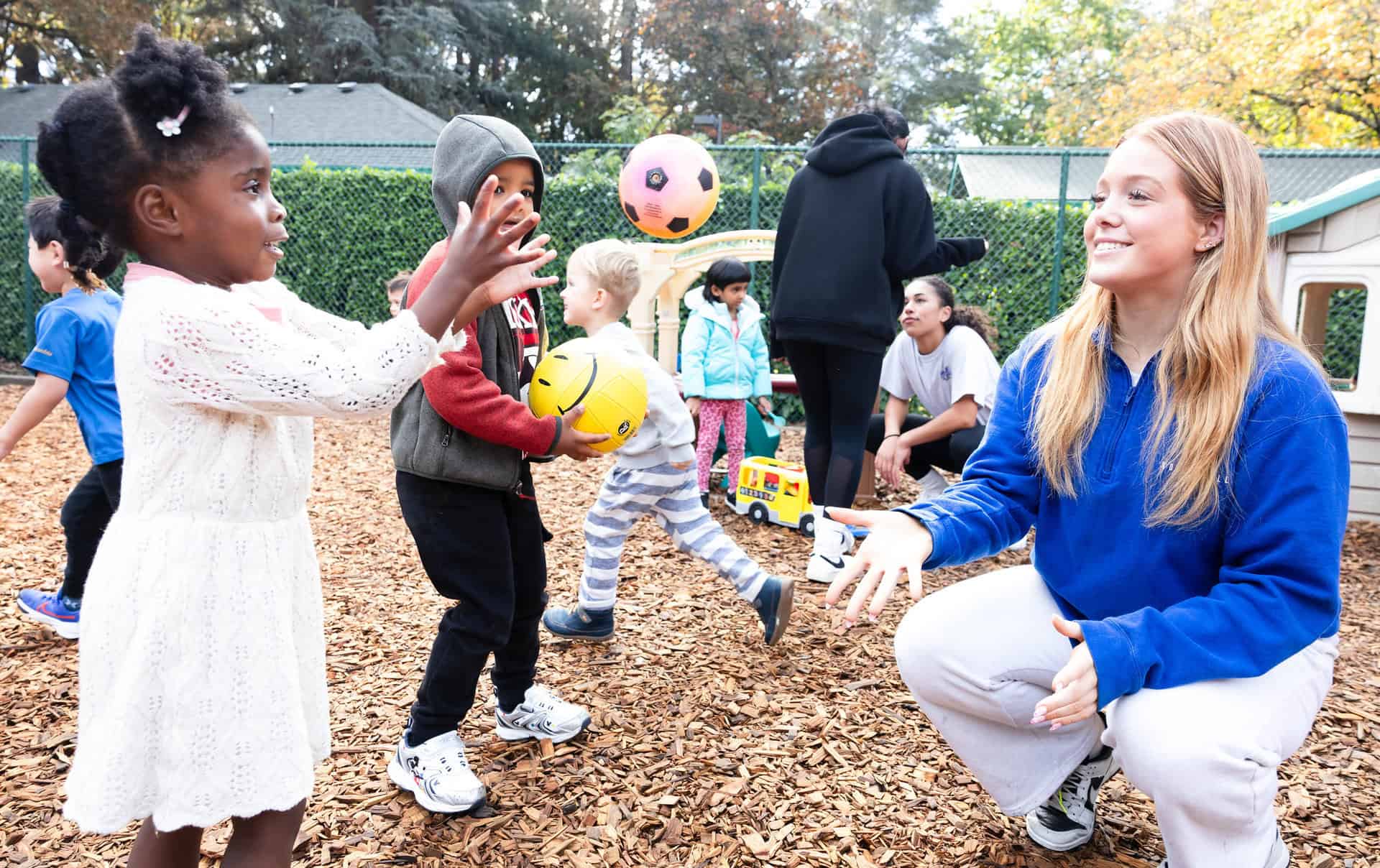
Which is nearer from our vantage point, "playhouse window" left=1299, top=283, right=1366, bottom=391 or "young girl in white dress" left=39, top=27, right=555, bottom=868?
"young girl in white dress" left=39, top=27, right=555, bottom=868

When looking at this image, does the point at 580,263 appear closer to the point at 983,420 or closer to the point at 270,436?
the point at 270,436

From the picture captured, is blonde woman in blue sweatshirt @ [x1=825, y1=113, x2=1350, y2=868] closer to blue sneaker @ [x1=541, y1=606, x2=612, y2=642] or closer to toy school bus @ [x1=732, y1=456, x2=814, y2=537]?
blue sneaker @ [x1=541, y1=606, x2=612, y2=642]

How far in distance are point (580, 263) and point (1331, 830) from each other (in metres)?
2.96

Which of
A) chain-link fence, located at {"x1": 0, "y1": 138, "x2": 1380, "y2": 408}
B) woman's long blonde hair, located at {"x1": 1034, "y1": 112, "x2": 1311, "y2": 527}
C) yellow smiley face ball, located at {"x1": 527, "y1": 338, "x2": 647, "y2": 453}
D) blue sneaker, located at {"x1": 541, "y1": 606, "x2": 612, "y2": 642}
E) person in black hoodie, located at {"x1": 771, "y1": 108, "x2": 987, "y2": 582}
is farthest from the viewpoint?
chain-link fence, located at {"x1": 0, "y1": 138, "x2": 1380, "y2": 408}

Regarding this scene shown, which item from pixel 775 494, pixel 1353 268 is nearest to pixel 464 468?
pixel 775 494

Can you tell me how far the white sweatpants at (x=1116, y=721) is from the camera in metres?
2.00

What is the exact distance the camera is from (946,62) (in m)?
42.5

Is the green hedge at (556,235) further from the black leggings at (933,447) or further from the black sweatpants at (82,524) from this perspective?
the black sweatpants at (82,524)

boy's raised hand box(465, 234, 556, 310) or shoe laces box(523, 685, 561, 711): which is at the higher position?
boy's raised hand box(465, 234, 556, 310)

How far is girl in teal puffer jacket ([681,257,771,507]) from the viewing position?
253 inches

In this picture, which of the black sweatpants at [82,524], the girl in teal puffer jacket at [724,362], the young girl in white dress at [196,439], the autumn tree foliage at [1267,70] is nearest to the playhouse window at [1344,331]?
the girl in teal puffer jacket at [724,362]

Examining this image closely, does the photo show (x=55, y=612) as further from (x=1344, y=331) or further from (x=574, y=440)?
(x=1344, y=331)

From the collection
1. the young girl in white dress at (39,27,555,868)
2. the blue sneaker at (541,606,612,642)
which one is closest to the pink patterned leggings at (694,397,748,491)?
the blue sneaker at (541,606,612,642)

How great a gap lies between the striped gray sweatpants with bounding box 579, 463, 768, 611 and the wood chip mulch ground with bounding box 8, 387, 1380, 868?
26 cm
